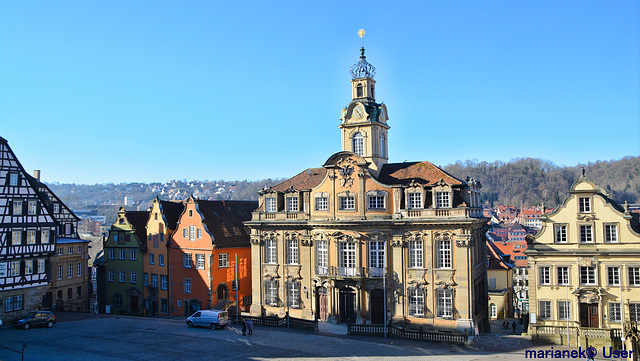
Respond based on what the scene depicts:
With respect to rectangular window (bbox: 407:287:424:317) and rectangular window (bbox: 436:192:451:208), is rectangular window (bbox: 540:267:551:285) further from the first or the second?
rectangular window (bbox: 407:287:424:317)

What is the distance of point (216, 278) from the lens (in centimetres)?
5428

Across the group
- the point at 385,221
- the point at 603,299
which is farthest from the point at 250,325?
the point at 603,299

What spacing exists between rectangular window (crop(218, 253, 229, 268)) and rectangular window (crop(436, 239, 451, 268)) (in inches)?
884

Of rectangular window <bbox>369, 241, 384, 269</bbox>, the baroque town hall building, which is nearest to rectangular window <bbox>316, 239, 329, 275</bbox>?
the baroque town hall building

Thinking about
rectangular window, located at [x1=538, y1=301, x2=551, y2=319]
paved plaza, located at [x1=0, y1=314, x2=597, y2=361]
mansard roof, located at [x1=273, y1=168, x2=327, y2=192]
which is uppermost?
mansard roof, located at [x1=273, y1=168, x2=327, y2=192]

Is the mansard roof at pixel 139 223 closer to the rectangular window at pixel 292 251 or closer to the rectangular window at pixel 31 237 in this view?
the rectangular window at pixel 31 237

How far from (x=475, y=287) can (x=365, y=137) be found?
662 inches

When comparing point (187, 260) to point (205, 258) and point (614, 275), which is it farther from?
point (614, 275)

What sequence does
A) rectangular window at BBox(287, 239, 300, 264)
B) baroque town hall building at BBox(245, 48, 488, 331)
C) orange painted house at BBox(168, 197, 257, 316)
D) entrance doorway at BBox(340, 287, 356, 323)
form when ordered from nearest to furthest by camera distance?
baroque town hall building at BBox(245, 48, 488, 331) < entrance doorway at BBox(340, 287, 356, 323) < rectangular window at BBox(287, 239, 300, 264) < orange painted house at BBox(168, 197, 257, 316)

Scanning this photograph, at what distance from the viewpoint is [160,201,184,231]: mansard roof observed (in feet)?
192

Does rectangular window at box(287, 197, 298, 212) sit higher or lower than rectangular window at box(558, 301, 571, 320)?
higher

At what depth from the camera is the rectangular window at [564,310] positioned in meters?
41.1

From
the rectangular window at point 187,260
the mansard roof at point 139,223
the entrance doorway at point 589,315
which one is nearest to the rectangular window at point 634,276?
the entrance doorway at point 589,315

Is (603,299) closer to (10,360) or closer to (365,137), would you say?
(365,137)
